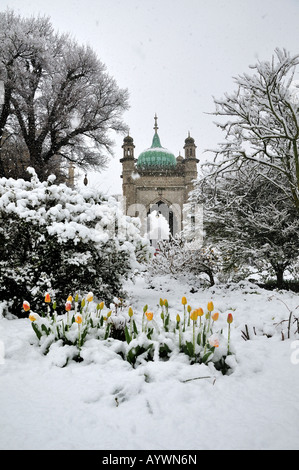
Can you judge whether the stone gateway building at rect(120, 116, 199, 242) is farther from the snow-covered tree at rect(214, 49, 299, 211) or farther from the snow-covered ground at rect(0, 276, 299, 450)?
the snow-covered ground at rect(0, 276, 299, 450)

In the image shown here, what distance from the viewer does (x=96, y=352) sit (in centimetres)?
262

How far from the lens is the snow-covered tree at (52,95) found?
11.9m

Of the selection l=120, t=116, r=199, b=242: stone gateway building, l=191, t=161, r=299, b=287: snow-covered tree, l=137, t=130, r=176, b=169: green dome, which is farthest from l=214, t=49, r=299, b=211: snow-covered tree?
l=137, t=130, r=176, b=169: green dome

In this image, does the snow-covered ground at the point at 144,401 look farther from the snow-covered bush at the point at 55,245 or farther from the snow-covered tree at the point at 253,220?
the snow-covered tree at the point at 253,220

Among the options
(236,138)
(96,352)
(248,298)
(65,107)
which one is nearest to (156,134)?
(65,107)

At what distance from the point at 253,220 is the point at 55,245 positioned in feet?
15.1

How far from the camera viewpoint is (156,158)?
1139 inches

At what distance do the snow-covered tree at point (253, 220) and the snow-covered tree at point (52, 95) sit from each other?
849cm

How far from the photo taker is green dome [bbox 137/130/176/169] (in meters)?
28.2

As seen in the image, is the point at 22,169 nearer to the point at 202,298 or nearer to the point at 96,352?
the point at 202,298

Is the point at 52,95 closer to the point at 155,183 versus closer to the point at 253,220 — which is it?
the point at 253,220

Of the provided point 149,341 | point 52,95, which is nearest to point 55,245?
point 149,341

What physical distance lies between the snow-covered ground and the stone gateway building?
77.5ft

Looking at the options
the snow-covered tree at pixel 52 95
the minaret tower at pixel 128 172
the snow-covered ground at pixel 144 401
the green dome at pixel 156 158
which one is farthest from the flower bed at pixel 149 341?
the green dome at pixel 156 158
